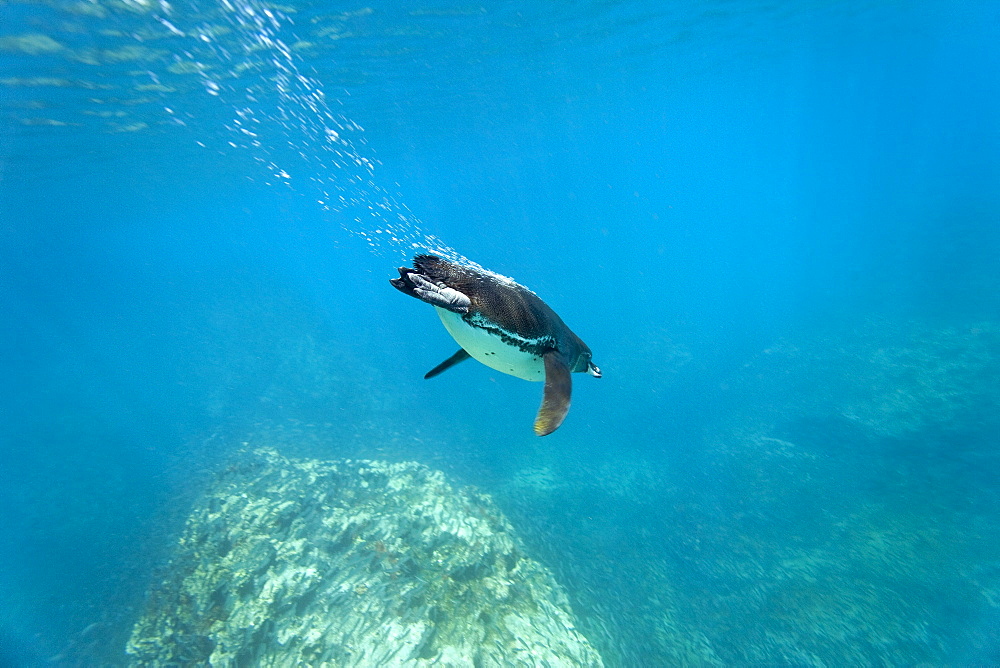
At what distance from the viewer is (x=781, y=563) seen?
7.55 m

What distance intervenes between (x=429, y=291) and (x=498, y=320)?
19.9 inches

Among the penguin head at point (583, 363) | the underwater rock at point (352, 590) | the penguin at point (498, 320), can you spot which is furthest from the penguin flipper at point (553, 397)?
the underwater rock at point (352, 590)

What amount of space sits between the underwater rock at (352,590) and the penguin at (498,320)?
4.90 m

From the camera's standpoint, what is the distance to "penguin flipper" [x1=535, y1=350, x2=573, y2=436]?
7.39ft

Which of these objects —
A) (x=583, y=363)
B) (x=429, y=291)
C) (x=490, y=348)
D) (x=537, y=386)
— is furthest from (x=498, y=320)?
(x=537, y=386)

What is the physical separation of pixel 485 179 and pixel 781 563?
65096 millimetres

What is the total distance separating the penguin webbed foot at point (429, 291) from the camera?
2.23m

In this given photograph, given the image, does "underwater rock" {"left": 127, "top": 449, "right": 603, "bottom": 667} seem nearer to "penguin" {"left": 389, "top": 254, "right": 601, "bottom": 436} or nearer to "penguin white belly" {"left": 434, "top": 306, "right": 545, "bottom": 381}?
"penguin white belly" {"left": 434, "top": 306, "right": 545, "bottom": 381}

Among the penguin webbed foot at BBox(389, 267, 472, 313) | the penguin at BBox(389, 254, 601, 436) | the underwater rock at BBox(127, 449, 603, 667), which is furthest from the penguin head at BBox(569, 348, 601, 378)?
the underwater rock at BBox(127, 449, 603, 667)

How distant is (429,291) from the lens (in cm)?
226

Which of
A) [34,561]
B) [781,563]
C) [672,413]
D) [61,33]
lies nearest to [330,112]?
[61,33]

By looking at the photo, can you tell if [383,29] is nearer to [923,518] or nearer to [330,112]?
[330,112]

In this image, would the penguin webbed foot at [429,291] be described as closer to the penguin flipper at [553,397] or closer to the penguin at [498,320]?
the penguin at [498,320]

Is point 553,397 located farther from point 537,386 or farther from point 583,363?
point 537,386
